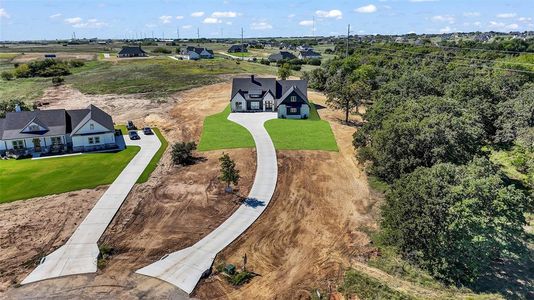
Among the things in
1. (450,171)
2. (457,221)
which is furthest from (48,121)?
(457,221)

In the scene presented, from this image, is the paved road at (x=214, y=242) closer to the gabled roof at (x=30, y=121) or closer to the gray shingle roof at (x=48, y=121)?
the gray shingle roof at (x=48, y=121)

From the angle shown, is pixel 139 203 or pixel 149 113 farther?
pixel 149 113

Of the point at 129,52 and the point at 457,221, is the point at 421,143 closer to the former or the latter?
the point at 457,221

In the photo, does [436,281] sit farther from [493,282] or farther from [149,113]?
[149,113]

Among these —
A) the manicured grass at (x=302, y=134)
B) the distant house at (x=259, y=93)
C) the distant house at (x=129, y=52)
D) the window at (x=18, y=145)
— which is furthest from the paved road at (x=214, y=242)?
the distant house at (x=129, y=52)

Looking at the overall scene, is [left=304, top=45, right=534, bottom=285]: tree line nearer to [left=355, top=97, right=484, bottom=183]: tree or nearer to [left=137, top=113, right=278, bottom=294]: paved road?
[left=355, top=97, right=484, bottom=183]: tree

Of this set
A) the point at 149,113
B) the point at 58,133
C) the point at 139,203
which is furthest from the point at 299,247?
the point at 149,113

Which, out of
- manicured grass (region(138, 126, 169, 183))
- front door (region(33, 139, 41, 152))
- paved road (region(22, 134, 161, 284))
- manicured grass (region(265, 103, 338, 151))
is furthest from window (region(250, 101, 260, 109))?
front door (region(33, 139, 41, 152))
